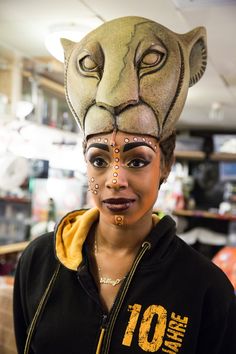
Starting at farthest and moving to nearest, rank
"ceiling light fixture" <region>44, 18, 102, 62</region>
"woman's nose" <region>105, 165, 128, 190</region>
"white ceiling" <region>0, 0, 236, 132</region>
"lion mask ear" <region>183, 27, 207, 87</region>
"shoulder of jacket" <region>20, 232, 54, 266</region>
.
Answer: "ceiling light fixture" <region>44, 18, 102, 62</region> → "white ceiling" <region>0, 0, 236, 132</region> → "shoulder of jacket" <region>20, 232, 54, 266</region> → "lion mask ear" <region>183, 27, 207, 87</region> → "woman's nose" <region>105, 165, 128, 190</region>

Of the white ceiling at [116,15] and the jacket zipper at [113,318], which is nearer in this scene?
the jacket zipper at [113,318]

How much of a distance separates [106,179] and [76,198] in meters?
2.13

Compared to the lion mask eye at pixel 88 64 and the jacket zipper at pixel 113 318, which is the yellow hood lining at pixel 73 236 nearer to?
the jacket zipper at pixel 113 318

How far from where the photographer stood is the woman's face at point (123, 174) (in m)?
0.94

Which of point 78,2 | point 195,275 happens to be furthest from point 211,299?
point 78,2

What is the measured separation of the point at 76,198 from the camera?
3053 millimetres

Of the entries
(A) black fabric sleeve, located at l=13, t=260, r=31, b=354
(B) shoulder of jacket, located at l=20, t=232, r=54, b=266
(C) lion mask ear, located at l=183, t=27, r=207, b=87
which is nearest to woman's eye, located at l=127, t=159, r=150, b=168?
(C) lion mask ear, located at l=183, t=27, r=207, b=87

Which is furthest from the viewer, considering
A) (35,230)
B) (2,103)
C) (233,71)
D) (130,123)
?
(35,230)

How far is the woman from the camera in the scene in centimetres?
94

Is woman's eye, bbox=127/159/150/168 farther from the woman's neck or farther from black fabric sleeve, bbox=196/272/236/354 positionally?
black fabric sleeve, bbox=196/272/236/354

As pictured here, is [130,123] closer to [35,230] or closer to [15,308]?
[15,308]

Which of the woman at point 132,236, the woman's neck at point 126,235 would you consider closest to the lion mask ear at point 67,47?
the woman at point 132,236

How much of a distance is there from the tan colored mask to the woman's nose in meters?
0.10

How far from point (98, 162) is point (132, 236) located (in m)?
0.23
